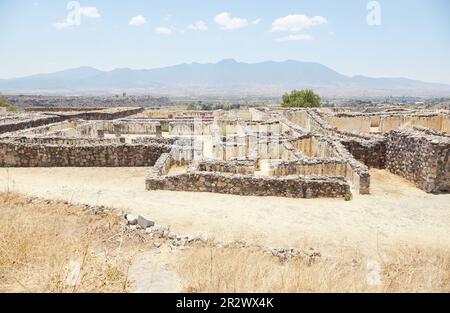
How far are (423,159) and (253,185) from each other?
6.61 m

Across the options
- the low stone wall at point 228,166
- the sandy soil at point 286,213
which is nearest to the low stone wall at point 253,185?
the sandy soil at point 286,213

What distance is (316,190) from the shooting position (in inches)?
448

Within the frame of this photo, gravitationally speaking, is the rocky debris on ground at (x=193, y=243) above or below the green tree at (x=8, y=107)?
below

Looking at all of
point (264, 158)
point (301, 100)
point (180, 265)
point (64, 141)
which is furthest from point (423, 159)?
point (301, 100)

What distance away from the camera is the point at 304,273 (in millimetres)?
5238

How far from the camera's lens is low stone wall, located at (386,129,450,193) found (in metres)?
12.1

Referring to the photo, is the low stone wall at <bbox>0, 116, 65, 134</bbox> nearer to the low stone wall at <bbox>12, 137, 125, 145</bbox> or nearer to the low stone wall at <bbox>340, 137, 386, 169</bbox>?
the low stone wall at <bbox>12, 137, 125, 145</bbox>

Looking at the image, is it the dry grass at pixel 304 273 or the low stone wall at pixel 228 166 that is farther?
the low stone wall at pixel 228 166

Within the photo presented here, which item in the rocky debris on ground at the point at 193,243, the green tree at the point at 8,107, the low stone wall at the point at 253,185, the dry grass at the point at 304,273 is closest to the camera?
the dry grass at the point at 304,273

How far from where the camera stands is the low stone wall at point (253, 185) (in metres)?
11.3

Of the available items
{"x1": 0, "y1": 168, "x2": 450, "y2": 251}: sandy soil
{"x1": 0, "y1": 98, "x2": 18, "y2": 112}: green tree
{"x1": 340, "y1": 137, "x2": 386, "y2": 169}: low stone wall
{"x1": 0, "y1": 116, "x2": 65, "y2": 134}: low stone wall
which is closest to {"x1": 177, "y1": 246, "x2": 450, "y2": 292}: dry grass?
{"x1": 0, "y1": 168, "x2": 450, "y2": 251}: sandy soil

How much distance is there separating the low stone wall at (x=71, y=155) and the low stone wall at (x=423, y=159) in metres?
10.4

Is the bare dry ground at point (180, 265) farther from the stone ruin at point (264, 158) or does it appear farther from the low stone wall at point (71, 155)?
the low stone wall at point (71, 155)
